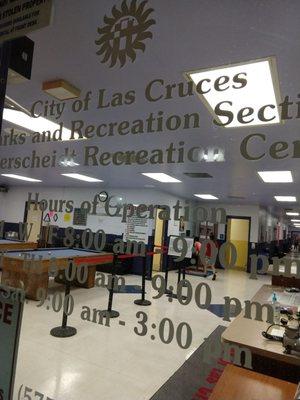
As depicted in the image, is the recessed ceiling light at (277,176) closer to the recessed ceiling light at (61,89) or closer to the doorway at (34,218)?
the recessed ceiling light at (61,89)

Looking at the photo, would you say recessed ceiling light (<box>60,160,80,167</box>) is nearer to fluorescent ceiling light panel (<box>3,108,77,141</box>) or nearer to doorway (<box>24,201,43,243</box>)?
doorway (<box>24,201,43,243</box>)

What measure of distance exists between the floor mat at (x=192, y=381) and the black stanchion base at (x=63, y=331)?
1.49 metres

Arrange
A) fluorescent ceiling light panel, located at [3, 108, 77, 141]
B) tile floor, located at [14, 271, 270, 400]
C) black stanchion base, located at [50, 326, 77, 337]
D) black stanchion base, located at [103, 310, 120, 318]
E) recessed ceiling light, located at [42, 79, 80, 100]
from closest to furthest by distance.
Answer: black stanchion base, located at [103, 310, 120, 318]
recessed ceiling light, located at [42, 79, 80, 100]
tile floor, located at [14, 271, 270, 400]
fluorescent ceiling light panel, located at [3, 108, 77, 141]
black stanchion base, located at [50, 326, 77, 337]

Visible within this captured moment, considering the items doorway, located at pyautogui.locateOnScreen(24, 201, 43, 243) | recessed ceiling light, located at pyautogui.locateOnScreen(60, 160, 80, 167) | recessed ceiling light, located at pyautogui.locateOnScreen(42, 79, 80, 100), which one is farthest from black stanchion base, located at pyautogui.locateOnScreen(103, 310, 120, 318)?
recessed ceiling light, located at pyautogui.locateOnScreen(42, 79, 80, 100)

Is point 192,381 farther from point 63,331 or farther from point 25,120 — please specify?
point 25,120

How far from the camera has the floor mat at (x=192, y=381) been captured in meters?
2.66

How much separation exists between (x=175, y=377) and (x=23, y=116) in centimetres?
311

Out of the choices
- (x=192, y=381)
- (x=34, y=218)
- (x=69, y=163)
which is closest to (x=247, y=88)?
(x=69, y=163)

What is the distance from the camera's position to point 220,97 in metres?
1.68

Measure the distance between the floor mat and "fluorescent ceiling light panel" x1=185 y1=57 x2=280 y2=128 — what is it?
73.6 inches

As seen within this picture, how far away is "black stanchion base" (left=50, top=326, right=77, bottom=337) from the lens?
3.71 meters

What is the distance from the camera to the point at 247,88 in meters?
1.64

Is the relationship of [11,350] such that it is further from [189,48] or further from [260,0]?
[260,0]

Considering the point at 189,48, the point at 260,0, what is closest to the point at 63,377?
the point at 189,48
